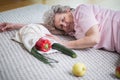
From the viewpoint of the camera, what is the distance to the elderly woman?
1.39 metres

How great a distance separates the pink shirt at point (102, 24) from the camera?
55.2 inches

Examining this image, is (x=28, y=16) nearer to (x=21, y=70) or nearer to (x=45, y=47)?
(x=45, y=47)

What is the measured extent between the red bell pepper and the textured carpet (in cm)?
5

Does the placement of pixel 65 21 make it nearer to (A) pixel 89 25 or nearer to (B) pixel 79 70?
(A) pixel 89 25

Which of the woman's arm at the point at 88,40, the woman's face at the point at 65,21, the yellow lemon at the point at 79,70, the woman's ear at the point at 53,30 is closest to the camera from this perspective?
the yellow lemon at the point at 79,70

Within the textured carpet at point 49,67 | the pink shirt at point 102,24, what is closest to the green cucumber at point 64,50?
the textured carpet at point 49,67

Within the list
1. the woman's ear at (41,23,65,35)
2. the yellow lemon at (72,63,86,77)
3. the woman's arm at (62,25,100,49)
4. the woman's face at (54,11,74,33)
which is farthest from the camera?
the woman's ear at (41,23,65,35)

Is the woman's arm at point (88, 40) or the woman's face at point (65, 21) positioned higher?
the woman's face at point (65, 21)

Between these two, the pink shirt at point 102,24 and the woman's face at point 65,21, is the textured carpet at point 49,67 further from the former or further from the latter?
the woman's face at point 65,21

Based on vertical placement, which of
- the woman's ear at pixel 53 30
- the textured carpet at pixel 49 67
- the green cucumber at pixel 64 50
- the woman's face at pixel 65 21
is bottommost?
the textured carpet at pixel 49 67

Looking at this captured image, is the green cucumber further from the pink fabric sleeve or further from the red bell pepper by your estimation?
the pink fabric sleeve

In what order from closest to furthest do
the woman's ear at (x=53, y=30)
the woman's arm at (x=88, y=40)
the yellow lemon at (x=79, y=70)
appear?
the yellow lemon at (x=79, y=70) → the woman's arm at (x=88, y=40) → the woman's ear at (x=53, y=30)

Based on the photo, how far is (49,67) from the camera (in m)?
1.26

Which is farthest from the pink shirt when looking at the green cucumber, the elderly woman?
the green cucumber
